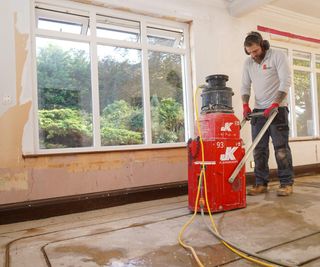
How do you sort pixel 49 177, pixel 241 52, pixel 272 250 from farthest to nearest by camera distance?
pixel 241 52, pixel 49 177, pixel 272 250

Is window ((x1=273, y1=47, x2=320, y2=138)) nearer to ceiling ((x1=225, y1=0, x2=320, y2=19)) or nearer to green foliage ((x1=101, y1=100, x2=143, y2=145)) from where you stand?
ceiling ((x1=225, y1=0, x2=320, y2=19))

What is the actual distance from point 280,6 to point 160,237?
4.24m

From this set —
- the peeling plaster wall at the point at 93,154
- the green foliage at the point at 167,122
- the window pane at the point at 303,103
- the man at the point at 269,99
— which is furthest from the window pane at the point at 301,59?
the green foliage at the point at 167,122

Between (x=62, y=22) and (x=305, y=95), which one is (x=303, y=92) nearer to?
(x=305, y=95)

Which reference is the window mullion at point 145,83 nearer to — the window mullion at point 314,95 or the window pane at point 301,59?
the window pane at point 301,59

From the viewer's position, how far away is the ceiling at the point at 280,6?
12.9 ft

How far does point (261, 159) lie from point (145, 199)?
4.50 ft

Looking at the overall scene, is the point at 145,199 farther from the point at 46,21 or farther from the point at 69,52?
the point at 46,21

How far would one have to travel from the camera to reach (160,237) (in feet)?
6.25

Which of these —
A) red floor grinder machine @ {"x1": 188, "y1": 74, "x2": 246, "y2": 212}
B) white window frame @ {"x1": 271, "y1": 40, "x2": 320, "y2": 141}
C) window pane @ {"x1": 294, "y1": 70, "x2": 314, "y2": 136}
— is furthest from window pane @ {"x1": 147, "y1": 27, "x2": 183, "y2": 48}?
window pane @ {"x1": 294, "y1": 70, "x2": 314, "y2": 136}

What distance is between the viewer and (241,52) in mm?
4324

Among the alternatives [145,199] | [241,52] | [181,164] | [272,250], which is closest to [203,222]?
[272,250]

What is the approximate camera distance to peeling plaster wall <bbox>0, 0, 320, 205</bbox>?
2736mm

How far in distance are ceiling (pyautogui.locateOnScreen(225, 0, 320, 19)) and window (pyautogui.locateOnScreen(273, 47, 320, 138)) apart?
65 cm
